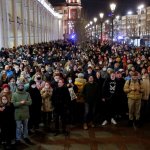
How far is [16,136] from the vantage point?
10.6 meters

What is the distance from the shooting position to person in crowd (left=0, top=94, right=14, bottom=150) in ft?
32.6

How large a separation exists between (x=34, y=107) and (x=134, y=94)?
136 inches

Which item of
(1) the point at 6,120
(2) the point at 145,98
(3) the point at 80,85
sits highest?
(3) the point at 80,85

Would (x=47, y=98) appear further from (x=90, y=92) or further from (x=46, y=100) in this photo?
(x=90, y=92)

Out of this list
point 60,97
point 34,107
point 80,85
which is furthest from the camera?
point 80,85

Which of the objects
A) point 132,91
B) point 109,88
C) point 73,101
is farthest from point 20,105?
point 132,91

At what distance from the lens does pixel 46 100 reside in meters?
11.9

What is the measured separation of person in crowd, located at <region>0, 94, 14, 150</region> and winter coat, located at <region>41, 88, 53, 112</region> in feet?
6.15

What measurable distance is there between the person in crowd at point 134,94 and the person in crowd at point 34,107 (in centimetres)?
304

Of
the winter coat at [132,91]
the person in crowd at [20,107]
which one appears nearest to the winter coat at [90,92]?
the winter coat at [132,91]

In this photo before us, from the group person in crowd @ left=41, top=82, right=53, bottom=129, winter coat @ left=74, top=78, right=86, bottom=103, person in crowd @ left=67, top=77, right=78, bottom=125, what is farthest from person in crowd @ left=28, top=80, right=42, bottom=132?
winter coat @ left=74, top=78, right=86, bottom=103

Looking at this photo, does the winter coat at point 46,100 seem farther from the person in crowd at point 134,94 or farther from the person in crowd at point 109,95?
the person in crowd at point 134,94

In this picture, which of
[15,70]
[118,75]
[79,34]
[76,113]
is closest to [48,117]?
[76,113]

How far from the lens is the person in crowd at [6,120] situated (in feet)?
32.6
